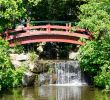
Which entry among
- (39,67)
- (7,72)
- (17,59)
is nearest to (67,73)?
(39,67)

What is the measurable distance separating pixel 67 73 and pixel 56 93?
469cm

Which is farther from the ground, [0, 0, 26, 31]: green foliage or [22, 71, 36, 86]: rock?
[0, 0, 26, 31]: green foliage

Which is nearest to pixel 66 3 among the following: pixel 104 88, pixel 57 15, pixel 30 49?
pixel 57 15

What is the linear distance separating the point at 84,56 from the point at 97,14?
302 centimetres

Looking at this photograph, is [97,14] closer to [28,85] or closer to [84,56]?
[84,56]

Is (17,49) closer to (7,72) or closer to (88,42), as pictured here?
(88,42)

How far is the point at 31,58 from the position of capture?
3331cm

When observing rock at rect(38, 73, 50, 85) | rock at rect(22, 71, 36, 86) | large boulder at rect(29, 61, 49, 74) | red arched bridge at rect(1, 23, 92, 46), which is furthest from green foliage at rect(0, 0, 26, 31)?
rock at rect(38, 73, 50, 85)

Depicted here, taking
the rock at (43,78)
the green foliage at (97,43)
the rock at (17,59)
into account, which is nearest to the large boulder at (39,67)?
the rock at (43,78)

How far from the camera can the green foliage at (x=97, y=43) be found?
31878 mm

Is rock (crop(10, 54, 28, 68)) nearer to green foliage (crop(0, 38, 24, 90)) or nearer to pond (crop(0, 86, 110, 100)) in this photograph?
green foliage (crop(0, 38, 24, 90))

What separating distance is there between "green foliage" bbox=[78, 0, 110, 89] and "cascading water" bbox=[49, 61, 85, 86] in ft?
3.76

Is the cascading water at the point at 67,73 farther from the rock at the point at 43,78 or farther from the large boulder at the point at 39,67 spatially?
the large boulder at the point at 39,67

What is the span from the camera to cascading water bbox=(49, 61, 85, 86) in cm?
3388
